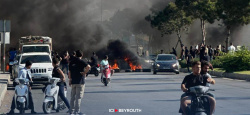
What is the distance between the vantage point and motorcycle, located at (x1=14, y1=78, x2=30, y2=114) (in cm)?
1580

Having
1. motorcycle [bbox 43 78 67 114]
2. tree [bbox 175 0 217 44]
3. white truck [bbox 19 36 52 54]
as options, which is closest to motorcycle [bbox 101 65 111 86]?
white truck [bbox 19 36 52 54]

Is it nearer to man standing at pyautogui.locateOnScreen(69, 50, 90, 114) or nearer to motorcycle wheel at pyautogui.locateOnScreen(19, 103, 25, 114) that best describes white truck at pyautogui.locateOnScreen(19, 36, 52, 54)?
motorcycle wheel at pyautogui.locateOnScreen(19, 103, 25, 114)

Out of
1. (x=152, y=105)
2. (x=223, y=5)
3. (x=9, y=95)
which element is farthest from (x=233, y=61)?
(x=152, y=105)

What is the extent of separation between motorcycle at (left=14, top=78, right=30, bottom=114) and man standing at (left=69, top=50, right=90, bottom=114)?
156 cm

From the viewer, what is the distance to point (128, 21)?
9775cm

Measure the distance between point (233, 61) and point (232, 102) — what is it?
1973 cm

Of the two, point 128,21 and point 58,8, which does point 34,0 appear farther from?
point 128,21

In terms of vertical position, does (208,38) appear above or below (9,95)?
above

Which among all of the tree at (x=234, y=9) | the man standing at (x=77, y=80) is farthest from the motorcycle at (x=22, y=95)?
the tree at (x=234, y=9)

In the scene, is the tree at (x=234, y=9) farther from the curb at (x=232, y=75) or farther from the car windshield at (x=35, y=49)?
the car windshield at (x=35, y=49)

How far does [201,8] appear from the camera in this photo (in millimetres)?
59250

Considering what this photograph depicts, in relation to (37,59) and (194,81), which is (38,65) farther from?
(194,81)

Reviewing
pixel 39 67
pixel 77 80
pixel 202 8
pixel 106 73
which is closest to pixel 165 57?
pixel 202 8

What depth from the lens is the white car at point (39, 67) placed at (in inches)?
1048
